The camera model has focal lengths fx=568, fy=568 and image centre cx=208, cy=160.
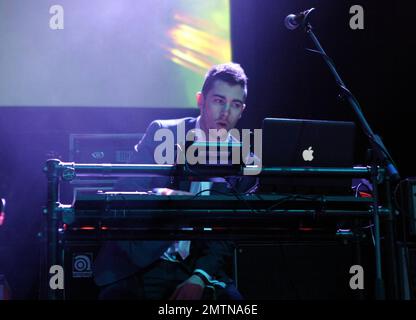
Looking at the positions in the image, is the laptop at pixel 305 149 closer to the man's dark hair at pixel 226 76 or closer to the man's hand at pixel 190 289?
the man's hand at pixel 190 289

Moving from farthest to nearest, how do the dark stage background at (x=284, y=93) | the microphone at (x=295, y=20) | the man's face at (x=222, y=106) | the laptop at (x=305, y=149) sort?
the dark stage background at (x=284, y=93), the man's face at (x=222, y=106), the microphone at (x=295, y=20), the laptop at (x=305, y=149)

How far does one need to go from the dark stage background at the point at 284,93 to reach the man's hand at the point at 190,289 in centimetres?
179

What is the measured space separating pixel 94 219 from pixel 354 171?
0.91 meters

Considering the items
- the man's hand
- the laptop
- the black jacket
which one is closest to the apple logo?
the laptop

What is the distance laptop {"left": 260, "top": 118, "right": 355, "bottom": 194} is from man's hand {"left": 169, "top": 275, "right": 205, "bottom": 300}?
43cm

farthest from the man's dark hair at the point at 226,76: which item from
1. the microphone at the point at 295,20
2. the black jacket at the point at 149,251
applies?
the microphone at the point at 295,20

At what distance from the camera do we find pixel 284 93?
156 inches

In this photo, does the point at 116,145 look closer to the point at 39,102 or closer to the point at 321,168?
the point at 39,102

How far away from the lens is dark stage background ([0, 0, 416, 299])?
12.3 ft

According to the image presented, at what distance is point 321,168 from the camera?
196 cm

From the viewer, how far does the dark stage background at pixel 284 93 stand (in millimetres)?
3754

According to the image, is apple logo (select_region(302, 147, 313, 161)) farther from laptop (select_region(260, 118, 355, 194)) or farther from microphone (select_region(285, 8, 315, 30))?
microphone (select_region(285, 8, 315, 30))

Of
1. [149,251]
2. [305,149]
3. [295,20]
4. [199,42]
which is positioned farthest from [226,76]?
[199,42]
